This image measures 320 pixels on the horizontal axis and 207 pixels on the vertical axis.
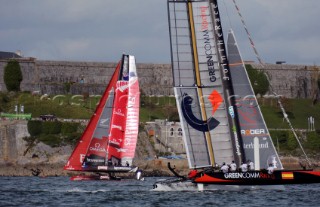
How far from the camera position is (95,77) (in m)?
101

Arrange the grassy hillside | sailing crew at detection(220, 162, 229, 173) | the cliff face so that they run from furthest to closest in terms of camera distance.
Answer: the grassy hillside, the cliff face, sailing crew at detection(220, 162, 229, 173)

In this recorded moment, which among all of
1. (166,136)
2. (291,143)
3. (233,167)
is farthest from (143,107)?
(233,167)

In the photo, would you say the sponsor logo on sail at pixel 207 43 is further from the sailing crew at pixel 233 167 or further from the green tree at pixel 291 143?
the green tree at pixel 291 143

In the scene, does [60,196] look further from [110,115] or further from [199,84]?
[110,115]

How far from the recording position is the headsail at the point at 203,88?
3838 cm

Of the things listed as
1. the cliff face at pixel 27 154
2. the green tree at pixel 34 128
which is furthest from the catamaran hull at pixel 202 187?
the green tree at pixel 34 128

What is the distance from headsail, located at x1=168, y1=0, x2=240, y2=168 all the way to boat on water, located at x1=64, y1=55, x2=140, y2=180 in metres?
13.2

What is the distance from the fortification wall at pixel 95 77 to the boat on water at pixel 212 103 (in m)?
A: 57.6

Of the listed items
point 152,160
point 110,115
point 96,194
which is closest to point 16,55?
point 152,160

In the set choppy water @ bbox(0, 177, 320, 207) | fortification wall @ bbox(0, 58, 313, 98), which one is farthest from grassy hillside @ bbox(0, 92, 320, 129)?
choppy water @ bbox(0, 177, 320, 207)

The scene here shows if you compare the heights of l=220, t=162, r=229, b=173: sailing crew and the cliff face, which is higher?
the cliff face

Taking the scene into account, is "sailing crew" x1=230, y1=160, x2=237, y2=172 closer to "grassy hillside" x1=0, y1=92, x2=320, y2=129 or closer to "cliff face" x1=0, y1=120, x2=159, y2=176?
"cliff face" x1=0, y1=120, x2=159, y2=176

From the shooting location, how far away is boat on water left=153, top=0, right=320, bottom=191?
126ft

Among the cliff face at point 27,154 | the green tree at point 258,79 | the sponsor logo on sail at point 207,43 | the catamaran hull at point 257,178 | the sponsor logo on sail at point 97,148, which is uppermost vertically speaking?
the green tree at point 258,79
